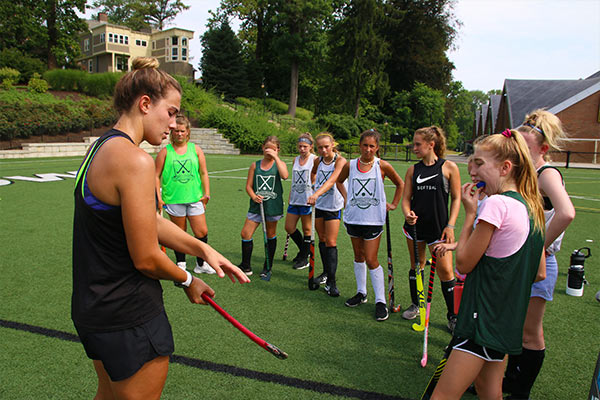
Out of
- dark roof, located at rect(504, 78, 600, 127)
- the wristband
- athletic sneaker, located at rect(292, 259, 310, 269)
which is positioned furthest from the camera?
dark roof, located at rect(504, 78, 600, 127)

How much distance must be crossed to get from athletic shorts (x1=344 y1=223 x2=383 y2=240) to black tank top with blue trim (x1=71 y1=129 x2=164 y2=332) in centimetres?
330

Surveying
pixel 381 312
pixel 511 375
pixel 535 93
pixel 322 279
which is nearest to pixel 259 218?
pixel 322 279

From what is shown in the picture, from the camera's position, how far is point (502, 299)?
2.23 m

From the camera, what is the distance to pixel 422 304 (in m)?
4.30

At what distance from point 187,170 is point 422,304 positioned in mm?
3533

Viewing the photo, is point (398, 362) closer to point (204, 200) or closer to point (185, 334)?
point (185, 334)

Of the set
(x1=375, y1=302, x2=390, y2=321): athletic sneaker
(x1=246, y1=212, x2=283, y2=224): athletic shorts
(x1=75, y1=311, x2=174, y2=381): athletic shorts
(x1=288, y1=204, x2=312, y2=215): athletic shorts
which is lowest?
→ (x1=375, y1=302, x2=390, y2=321): athletic sneaker

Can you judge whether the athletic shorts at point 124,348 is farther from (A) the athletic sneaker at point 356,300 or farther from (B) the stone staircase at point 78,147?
(B) the stone staircase at point 78,147

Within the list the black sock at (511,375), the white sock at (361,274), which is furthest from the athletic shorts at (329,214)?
the black sock at (511,375)

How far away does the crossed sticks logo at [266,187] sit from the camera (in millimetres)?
6250

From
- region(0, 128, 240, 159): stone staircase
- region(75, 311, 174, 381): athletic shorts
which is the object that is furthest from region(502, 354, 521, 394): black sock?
region(0, 128, 240, 159): stone staircase

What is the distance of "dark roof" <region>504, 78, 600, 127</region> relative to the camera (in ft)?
120

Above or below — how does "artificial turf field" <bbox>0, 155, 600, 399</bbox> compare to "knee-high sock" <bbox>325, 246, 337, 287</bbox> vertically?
below

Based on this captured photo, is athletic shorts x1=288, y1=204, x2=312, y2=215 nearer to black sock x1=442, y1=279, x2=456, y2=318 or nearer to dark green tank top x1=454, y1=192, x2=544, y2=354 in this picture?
black sock x1=442, y1=279, x2=456, y2=318
